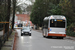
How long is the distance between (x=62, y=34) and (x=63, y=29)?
0.68m

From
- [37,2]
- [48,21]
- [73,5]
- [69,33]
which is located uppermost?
[37,2]

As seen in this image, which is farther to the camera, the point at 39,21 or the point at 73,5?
the point at 39,21

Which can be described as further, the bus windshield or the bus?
the bus windshield

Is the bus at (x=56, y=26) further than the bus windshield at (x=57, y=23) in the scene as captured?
No

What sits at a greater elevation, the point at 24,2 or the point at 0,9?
the point at 24,2

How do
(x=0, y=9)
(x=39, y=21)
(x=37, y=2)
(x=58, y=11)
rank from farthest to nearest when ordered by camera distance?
(x=39, y=21)
(x=37, y=2)
(x=58, y=11)
(x=0, y=9)

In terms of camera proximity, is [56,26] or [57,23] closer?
[56,26]

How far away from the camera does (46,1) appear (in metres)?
53.8

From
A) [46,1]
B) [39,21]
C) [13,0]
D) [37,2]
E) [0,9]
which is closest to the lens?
[0,9]

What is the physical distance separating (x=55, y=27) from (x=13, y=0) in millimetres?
6637

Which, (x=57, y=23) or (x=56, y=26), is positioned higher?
(x=57, y=23)

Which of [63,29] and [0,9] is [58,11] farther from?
[0,9]

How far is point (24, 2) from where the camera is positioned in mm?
32281

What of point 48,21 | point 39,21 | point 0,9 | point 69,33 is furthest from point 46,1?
point 0,9
